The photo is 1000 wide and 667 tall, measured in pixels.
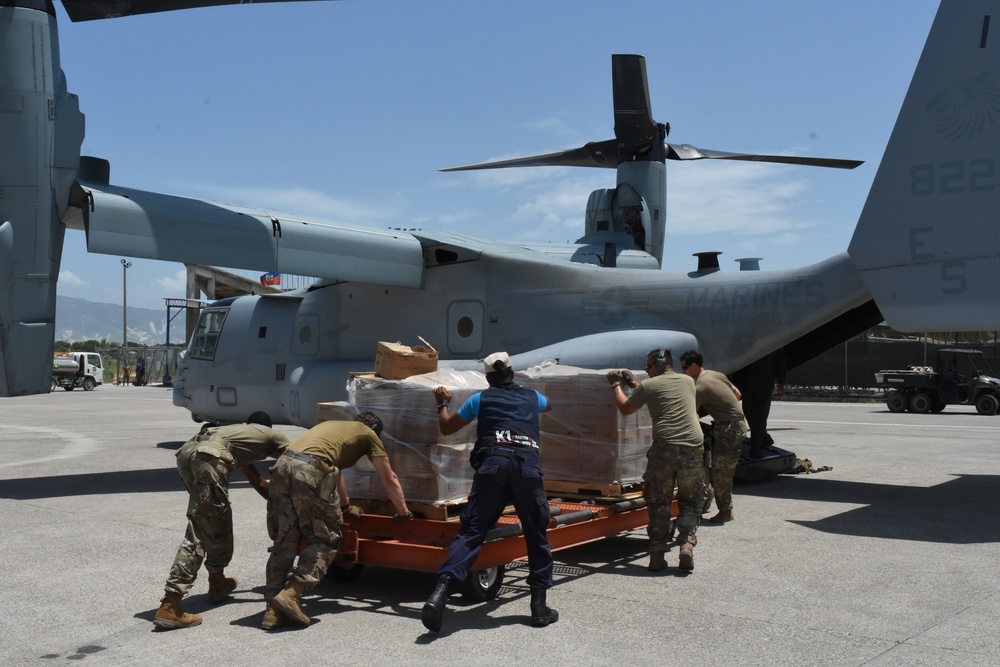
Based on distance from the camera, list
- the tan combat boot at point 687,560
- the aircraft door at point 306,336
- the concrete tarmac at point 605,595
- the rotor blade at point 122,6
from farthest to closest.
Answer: the aircraft door at point 306,336, the rotor blade at point 122,6, the tan combat boot at point 687,560, the concrete tarmac at point 605,595

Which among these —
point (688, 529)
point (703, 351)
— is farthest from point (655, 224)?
point (688, 529)

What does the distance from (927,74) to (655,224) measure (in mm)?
8945

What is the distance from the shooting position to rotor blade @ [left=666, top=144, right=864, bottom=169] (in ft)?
65.8

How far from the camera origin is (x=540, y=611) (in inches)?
232

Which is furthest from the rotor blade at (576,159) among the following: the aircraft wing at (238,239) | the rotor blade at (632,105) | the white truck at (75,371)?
the white truck at (75,371)

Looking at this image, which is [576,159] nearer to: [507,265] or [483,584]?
[507,265]

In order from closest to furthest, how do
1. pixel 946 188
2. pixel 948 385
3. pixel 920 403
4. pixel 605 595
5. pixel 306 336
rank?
pixel 605 595, pixel 946 188, pixel 306 336, pixel 948 385, pixel 920 403

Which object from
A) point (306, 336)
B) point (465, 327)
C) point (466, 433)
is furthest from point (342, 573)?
point (306, 336)

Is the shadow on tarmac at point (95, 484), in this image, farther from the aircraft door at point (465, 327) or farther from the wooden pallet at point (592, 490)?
the wooden pallet at point (592, 490)

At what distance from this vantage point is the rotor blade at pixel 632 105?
17.8m

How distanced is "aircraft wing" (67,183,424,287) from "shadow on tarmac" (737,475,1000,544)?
6.77 meters

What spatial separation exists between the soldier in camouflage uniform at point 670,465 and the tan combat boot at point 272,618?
129 inches

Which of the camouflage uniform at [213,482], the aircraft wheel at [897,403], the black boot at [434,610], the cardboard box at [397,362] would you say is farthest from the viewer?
the aircraft wheel at [897,403]

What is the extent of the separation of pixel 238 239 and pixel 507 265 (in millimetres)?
4204
